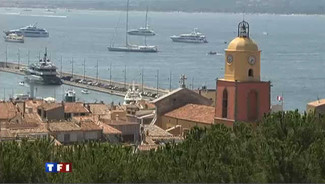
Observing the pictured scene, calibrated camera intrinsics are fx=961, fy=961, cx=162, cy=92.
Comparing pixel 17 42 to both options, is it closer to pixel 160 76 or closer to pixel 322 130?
pixel 160 76

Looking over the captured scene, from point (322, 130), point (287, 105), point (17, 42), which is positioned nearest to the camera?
point (322, 130)

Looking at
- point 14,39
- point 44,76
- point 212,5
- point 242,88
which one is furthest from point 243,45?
point 212,5

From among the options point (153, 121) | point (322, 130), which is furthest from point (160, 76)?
point (322, 130)

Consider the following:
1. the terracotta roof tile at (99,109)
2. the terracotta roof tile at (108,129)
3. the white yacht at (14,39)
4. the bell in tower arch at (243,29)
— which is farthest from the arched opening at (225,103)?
the white yacht at (14,39)

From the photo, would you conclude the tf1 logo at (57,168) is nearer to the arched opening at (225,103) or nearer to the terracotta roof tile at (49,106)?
the arched opening at (225,103)

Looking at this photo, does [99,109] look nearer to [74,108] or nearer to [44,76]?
[74,108]

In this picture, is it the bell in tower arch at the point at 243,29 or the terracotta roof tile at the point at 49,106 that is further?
the terracotta roof tile at the point at 49,106
